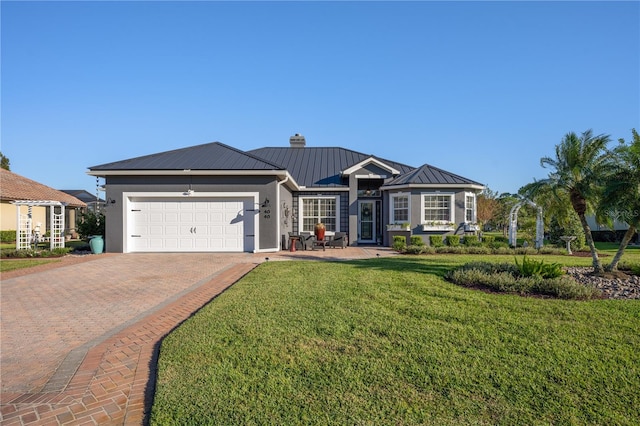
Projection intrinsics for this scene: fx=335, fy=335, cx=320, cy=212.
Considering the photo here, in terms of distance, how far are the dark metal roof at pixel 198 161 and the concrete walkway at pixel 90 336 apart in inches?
221

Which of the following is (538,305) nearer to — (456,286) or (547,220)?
(456,286)

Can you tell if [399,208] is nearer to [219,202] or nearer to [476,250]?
[476,250]

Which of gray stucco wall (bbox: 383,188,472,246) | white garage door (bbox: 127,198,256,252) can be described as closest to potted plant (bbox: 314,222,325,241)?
white garage door (bbox: 127,198,256,252)

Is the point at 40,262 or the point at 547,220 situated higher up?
the point at 547,220

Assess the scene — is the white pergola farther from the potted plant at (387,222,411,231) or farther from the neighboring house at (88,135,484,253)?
the potted plant at (387,222,411,231)

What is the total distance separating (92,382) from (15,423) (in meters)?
0.66

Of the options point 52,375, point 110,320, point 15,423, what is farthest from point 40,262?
point 15,423

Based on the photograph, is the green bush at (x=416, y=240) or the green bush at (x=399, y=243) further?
the green bush at (x=416, y=240)

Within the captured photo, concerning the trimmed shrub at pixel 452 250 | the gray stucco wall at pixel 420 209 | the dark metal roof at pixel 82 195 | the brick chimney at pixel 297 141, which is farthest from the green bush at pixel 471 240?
the dark metal roof at pixel 82 195

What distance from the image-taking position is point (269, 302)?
593 cm

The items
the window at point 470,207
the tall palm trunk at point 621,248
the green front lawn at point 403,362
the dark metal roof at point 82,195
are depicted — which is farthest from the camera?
the dark metal roof at point 82,195

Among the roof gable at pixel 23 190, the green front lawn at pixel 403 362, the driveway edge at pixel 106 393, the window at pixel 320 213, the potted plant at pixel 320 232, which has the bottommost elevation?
the driveway edge at pixel 106 393

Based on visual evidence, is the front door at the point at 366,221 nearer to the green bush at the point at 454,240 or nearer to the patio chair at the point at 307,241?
the patio chair at the point at 307,241

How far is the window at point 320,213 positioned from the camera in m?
18.5
